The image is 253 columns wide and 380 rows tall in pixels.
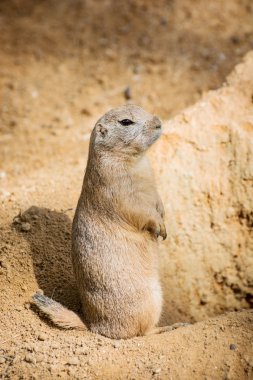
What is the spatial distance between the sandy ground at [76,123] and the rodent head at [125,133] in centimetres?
104

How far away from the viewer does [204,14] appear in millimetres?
7930

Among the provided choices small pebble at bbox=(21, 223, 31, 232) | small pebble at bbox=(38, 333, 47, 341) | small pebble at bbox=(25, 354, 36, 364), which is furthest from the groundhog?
small pebble at bbox=(21, 223, 31, 232)

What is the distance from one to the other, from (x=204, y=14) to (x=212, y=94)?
112 inches

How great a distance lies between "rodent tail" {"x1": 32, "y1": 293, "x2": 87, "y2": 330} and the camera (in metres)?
3.96

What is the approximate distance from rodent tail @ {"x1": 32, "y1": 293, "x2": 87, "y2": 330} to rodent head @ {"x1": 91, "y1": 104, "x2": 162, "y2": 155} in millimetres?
1267

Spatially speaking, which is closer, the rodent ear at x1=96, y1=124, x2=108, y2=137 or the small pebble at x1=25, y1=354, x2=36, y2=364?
the small pebble at x1=25, y1=354, x2=36, y2=364

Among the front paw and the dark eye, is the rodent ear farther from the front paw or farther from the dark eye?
the front paw

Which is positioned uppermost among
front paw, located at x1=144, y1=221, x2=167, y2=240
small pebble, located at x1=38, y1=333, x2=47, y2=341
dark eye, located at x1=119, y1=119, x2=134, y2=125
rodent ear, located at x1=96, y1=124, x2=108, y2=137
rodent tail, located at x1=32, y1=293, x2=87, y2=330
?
dark eye, located at x1=119, y1=119, x2=134, y2=125

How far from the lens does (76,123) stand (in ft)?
23.2

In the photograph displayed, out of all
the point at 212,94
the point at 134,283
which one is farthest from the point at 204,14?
the point at 134,283

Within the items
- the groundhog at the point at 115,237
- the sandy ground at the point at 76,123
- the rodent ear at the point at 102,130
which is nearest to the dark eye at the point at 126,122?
the groundhog at the point at 115,237

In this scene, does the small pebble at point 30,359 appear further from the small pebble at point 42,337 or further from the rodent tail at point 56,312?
the rodent tail at point 56,312

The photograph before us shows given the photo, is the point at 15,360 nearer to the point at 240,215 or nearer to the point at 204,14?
the point at 240,215

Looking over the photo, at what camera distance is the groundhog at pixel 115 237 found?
13.2 ft
